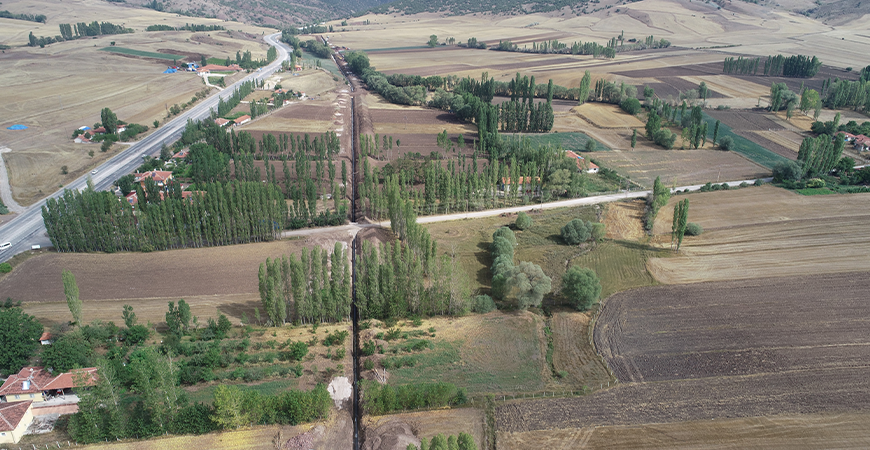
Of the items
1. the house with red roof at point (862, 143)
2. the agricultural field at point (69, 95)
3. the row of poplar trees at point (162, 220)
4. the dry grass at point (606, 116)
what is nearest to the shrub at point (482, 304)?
the row of poplar trees at point (162, 220)

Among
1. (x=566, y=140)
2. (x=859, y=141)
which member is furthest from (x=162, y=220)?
(x=859, y=141)

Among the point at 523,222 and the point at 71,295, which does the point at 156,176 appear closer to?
the point at 71,295

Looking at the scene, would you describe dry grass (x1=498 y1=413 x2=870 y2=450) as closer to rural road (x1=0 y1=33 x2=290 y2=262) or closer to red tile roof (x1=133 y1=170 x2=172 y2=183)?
rural road (x1=0 y1=33 x2=290 y2=262)

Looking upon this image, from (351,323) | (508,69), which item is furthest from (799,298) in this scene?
(508,69)

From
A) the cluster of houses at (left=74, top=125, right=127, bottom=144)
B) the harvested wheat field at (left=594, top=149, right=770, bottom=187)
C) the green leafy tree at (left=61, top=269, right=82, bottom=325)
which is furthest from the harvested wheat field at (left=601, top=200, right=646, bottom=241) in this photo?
the cluster of houses at (left=74, top=125, right=127, bottom=144)

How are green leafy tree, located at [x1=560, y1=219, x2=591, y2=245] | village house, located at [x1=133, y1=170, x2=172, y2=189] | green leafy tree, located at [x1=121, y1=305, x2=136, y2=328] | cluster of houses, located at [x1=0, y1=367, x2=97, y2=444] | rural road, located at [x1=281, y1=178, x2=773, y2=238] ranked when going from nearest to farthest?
cluster of houses, located at [x1=0, y1=367, x2=97, y2=444] < green leafy tree, located at [x1=121, y1=305, x2=136, y2=328] < green leafy tree, located at [x1=560, y1=219, x2=591, y2=245] < rural road, located at [x1=281, y1=178, x2=773, y2=238] < village house, located at [x1=133, y1=170, x2=172, y2=189]
